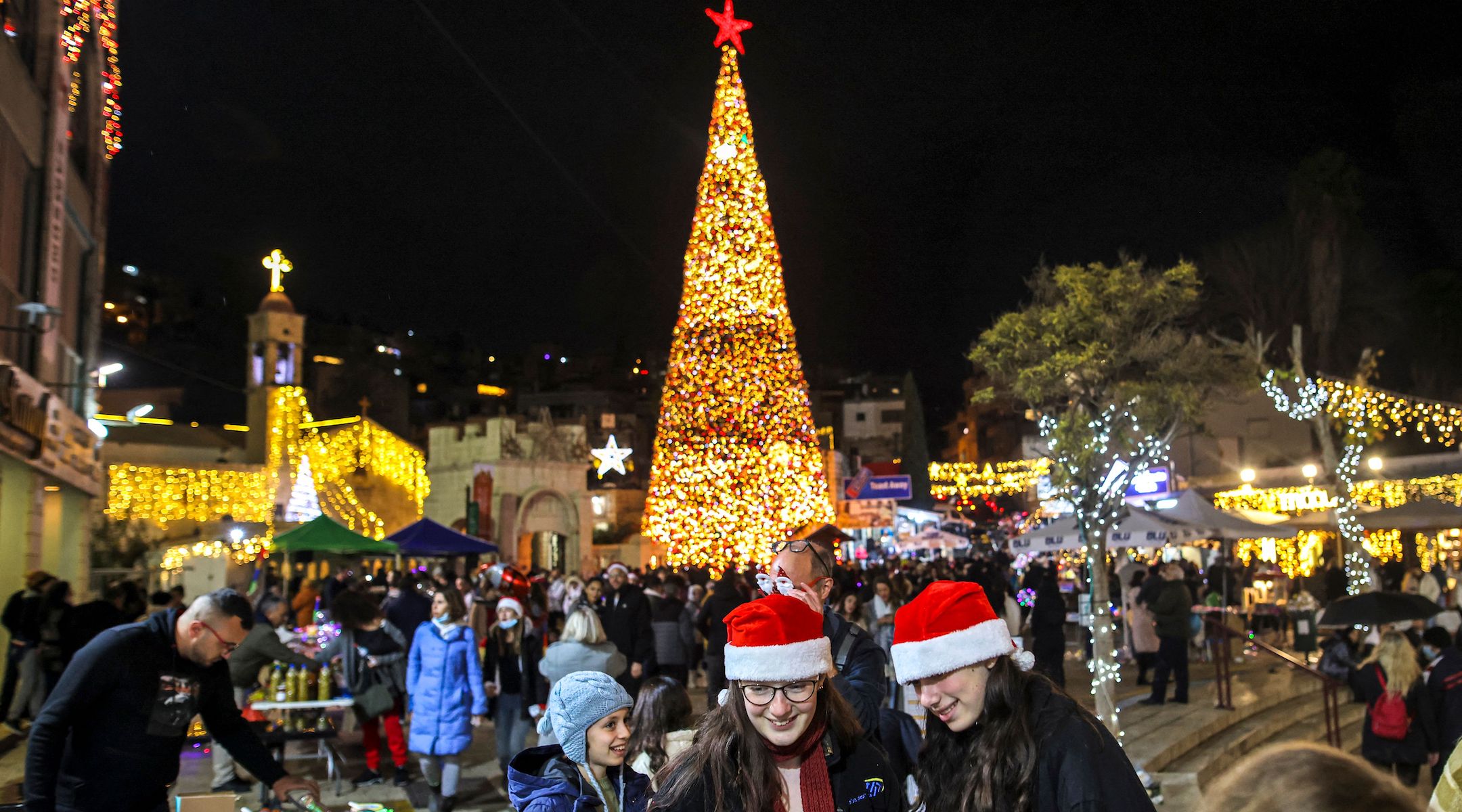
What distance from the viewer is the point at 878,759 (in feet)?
9.61

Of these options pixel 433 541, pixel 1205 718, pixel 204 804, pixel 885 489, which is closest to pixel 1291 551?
pixel 885 489

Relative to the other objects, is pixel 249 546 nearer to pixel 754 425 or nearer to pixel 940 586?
pixel 754 425

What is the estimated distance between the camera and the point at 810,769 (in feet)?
9.23

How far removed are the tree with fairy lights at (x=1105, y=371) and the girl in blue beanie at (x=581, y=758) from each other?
26.6 feet

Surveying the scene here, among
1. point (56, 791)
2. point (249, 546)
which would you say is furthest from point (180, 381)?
point (56, 791)

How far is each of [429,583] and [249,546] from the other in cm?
891

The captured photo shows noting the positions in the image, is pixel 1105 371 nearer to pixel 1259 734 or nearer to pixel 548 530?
pixel 1259 734

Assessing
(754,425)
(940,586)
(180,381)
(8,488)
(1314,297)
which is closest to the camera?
(940,586)

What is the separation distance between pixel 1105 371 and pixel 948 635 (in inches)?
379

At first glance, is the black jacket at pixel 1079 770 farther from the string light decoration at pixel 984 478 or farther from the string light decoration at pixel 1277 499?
the string light decoration at pixel 984 478

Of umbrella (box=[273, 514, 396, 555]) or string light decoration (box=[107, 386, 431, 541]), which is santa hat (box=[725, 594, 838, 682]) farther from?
string light decoration (box=[107, 386, 431, 541])

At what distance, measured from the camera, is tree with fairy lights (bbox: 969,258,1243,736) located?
1152cm

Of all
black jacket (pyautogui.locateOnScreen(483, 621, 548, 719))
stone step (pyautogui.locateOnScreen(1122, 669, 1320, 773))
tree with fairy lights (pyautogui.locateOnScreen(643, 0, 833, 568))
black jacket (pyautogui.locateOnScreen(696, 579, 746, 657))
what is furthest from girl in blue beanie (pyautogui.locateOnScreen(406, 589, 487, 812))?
tree with fairy lights (pyautogui.locateOnScreen(643, 0, 833, 568))

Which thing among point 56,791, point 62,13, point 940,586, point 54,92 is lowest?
point 56,791
